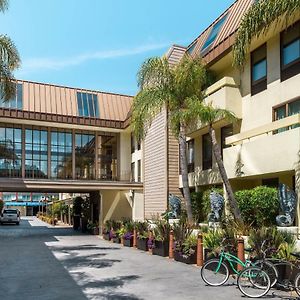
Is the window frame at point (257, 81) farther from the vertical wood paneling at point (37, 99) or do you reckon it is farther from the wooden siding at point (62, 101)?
the vertical wood paneling at point (37, 99)

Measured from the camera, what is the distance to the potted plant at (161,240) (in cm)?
1694

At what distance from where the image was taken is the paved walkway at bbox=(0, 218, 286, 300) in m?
9.75

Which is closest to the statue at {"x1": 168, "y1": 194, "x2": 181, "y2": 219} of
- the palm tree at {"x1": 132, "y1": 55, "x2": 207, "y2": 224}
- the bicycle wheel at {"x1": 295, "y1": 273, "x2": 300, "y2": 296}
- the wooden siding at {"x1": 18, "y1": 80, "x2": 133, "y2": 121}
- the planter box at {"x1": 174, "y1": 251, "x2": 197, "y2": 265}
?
the palm tree at {"x1": 132, "y1": 55, "x2": 207, "y2": 224}

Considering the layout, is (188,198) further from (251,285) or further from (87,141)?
(87,141)

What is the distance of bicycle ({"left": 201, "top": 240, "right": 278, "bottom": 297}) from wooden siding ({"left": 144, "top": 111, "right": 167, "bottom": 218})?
13602mm

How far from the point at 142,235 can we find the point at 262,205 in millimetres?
6895

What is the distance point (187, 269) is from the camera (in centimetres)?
1345

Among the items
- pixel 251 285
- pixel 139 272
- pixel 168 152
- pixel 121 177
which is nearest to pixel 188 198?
pixel 168 152

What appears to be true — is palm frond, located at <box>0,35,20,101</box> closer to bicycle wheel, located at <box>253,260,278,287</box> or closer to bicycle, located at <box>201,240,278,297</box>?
bicycle, located at <box>201,240,278,297</box>

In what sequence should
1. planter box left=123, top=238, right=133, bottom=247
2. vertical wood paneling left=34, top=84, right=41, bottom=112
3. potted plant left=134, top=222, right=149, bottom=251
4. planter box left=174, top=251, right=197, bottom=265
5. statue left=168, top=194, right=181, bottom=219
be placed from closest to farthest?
planter box left=174, top=251, right=197, bottom=265, potted plant left=134, top=222, right=149, bottom=251, planter box left=123, top=238, right=133, bottom=247, statue left=168, top=194, right=181, bottom=219, vertical wood paneling left=34, top=84, right=41, bottom=112

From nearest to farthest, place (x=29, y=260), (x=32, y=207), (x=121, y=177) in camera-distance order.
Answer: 1. (x=29, y=260)
2. (x=121, y=177)
3. (x=32, y=207)

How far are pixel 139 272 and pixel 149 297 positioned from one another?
3.62 m

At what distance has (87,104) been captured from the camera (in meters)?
33.3

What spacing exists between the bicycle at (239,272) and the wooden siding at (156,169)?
1360cm
